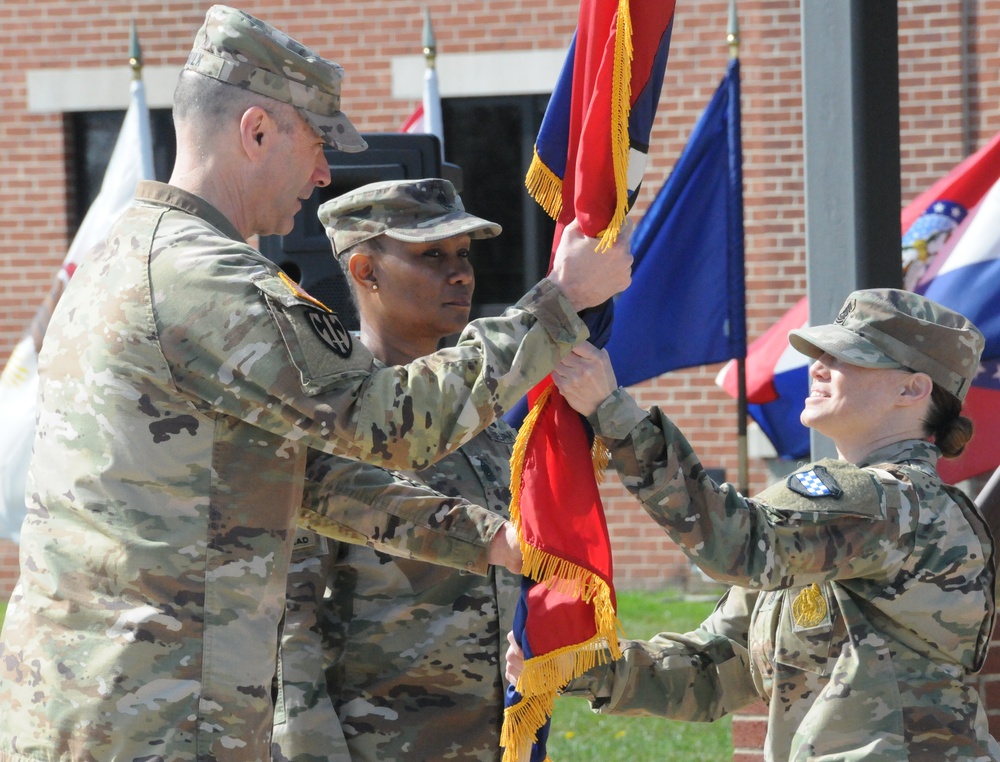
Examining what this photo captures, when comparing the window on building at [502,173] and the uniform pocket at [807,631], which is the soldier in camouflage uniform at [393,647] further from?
the window on building at [502,173]

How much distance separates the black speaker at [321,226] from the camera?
194 inches

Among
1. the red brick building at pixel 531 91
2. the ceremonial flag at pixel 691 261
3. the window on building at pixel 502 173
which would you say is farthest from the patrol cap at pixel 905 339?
the window on building at pixel 502 173

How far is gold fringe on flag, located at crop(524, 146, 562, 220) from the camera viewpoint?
2.84m

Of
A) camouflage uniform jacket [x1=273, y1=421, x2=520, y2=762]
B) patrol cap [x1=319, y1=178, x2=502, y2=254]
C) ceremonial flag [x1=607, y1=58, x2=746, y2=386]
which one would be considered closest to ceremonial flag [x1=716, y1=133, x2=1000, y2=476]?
ceremonial flag [x1=607, y1=58, x2=746, y2=386]

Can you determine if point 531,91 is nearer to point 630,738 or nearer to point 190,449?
point 630,738

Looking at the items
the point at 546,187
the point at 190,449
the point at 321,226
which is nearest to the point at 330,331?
the point at 190,449

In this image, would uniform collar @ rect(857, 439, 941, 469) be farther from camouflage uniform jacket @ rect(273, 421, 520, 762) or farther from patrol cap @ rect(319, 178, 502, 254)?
patrol cap @ rect(319, 178, 502, 254)

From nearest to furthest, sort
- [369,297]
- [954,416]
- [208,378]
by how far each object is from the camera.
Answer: [208,378]
[954,416]
[369,297]

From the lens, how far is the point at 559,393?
2.72 meters

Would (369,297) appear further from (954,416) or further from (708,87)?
(708,87)

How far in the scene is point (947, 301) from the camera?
5605 millimetres

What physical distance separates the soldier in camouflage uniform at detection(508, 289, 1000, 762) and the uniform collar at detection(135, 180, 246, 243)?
26.6 inches

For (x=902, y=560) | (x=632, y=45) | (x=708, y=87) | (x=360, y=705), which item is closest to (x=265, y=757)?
(x=360, y=705)

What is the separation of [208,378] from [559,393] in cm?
72
